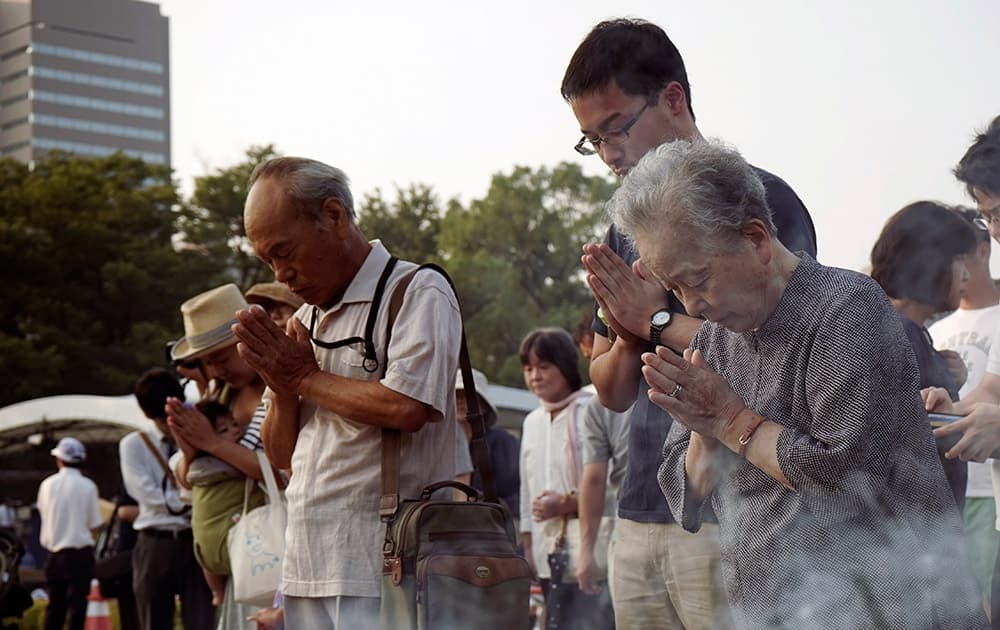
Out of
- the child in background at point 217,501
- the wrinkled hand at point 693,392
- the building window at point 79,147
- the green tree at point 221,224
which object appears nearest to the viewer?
the wrinkled hand at point 693,392

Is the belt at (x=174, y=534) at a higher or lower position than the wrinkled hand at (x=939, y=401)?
lower

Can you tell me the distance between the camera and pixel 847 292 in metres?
1.97

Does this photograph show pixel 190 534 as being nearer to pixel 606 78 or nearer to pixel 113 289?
pixel 606 78

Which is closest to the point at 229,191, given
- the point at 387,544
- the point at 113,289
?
the point at 113,289

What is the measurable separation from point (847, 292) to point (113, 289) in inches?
949

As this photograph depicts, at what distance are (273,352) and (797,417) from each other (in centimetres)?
143

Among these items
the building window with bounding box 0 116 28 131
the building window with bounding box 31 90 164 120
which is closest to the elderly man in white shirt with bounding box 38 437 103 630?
the building window with bounding box 31 90 164 120

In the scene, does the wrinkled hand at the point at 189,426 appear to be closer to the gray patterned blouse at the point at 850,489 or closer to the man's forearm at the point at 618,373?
the man's forearm at the point at 618,373

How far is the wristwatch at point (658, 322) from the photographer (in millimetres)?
2412

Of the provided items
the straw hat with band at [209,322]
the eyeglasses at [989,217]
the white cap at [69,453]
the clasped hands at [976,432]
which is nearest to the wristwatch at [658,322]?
the clasped hands at [976,432]

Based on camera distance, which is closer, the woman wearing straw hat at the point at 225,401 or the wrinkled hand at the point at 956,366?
the wrinkled hand at the point at 956,366

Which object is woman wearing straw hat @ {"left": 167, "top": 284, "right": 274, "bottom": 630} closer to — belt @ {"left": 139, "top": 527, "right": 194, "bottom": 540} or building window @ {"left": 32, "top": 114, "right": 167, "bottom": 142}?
belt @ {"left": 139, "top": 527, "right": 194, "bottom": 540}

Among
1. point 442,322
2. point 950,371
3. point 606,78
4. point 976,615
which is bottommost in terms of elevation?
point 976,615

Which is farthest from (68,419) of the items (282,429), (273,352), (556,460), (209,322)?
(273,352)
